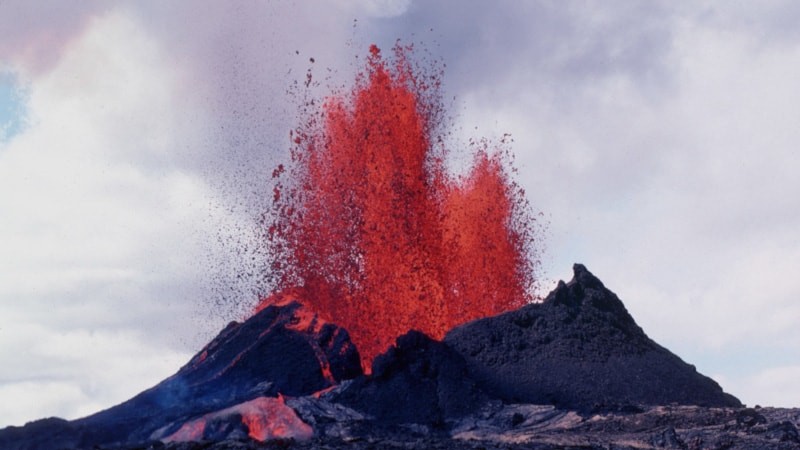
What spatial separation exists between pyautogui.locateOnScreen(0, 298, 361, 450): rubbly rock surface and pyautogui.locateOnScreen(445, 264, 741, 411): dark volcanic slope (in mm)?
4043

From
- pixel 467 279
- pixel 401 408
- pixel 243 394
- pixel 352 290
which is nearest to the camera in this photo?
pixel 401 408

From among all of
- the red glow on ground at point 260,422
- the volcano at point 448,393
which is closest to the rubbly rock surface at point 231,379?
the volcano at point 448,393

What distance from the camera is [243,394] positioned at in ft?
87.9

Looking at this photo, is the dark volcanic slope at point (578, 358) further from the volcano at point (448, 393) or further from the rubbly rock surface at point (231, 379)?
the rubbly rock surface at point (231, 379)

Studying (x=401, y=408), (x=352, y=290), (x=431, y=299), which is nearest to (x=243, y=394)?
(x=401, y=408)

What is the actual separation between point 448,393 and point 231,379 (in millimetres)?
6659

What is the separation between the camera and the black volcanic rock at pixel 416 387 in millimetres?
24984

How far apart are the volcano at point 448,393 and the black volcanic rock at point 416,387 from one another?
39 millimetres

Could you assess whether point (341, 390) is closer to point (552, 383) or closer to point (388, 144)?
point (552, 383)

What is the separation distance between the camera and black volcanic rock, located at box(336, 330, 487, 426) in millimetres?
24984

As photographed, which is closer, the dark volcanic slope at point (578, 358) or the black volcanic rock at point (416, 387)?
the black volcanic rock at point (416, 387)

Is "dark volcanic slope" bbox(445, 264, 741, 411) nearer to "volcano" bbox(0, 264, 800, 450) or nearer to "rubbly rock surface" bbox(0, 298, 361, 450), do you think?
"volcano" bbox(0, 264, 800, 450)

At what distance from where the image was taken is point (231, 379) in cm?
2778

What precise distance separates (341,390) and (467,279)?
12346mm
